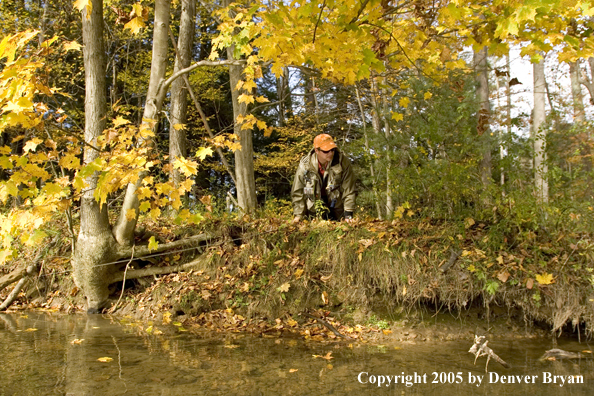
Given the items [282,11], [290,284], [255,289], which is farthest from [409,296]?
[282,11]

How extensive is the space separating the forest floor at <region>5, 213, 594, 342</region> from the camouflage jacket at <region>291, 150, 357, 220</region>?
1.21 ft

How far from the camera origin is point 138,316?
554cm

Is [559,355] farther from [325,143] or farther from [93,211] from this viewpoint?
[93,211]

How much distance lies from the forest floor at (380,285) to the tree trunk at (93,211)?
438 millimetres

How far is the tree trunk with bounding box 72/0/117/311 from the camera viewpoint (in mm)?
5469

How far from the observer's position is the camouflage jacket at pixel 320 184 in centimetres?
585

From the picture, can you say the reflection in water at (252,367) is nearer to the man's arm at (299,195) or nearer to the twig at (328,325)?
the twig at (328,325)

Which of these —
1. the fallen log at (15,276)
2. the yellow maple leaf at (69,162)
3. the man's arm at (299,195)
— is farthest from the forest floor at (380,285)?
the yellow maple leaf at (69,162)

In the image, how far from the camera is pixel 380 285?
16.1ft

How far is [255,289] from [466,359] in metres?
2.67

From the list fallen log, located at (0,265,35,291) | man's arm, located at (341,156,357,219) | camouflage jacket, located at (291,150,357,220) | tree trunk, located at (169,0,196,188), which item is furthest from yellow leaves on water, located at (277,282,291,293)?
tree trunk, located at (169,0,196,188)

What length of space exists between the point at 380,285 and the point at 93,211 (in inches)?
159

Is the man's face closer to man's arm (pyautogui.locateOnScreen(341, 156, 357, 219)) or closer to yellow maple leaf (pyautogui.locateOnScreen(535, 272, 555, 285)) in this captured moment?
man's arm (pyautogui.locateOnScreen(341, 156, 357, 219))

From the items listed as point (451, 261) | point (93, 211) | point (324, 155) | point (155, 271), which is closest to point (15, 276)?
point (93, 211)
